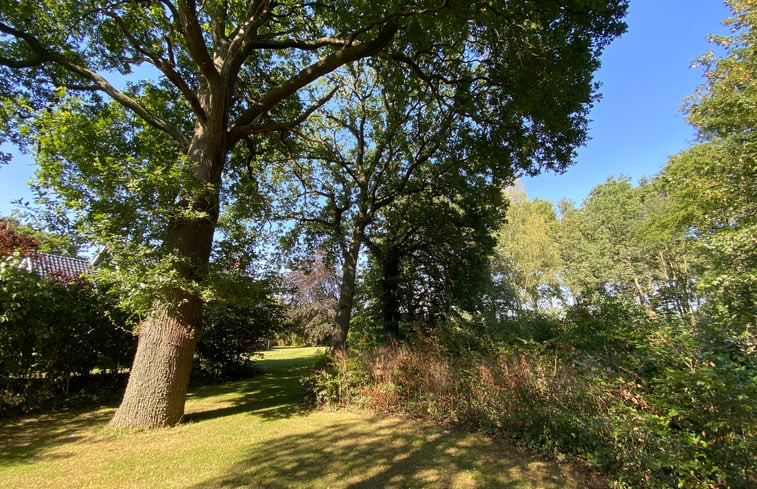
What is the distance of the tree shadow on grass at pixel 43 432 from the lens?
473cm

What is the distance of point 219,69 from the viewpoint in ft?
22.5

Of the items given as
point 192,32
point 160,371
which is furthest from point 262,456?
point 192,32

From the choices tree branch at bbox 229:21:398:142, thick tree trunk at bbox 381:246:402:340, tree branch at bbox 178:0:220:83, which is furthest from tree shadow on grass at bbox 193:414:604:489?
thick tree trunk at bbox 381:246:402:340

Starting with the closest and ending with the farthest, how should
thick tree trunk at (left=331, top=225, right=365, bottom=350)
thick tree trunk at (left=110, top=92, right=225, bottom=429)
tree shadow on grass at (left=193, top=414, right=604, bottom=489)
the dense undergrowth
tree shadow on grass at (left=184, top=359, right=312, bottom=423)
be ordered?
the dense undergrowth
tree shadow on grass at (left=193, top=414, right=604, bottom=489)
thick tree trunk at (left=110, top=92, right=225, bottom=429)
tree shadow on grass at (left=184, top=359, right=312, bottom=423)
thick tree trunk at (left=331, top=225, right=365, bottom=350)

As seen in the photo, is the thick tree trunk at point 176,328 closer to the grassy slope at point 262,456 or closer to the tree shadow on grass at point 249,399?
the grassy slope at point 262,456

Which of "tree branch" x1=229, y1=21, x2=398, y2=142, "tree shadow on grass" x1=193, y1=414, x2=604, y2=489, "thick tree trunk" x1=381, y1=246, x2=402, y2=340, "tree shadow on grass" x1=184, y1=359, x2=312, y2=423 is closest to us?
"tree shadow on grass" x1=193, y1=414, x2=604, y2=489

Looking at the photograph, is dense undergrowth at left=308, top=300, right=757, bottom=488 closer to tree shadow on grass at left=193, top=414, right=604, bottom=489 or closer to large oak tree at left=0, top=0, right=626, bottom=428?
tree shadow on grass at left=193, top=414, right=604, bottom=489

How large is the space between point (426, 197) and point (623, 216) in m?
25.4

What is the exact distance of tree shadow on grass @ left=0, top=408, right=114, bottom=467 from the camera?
15.5 ft

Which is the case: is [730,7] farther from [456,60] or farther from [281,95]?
[281,95]

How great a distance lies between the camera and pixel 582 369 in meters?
4.70

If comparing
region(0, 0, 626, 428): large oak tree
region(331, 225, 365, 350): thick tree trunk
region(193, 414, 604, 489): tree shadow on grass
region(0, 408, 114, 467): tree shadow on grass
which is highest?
region(0, 0, 626, 428): large oak tree

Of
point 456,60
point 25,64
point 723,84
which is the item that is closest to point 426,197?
point 456,60

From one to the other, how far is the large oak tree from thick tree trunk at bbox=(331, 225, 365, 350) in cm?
467
